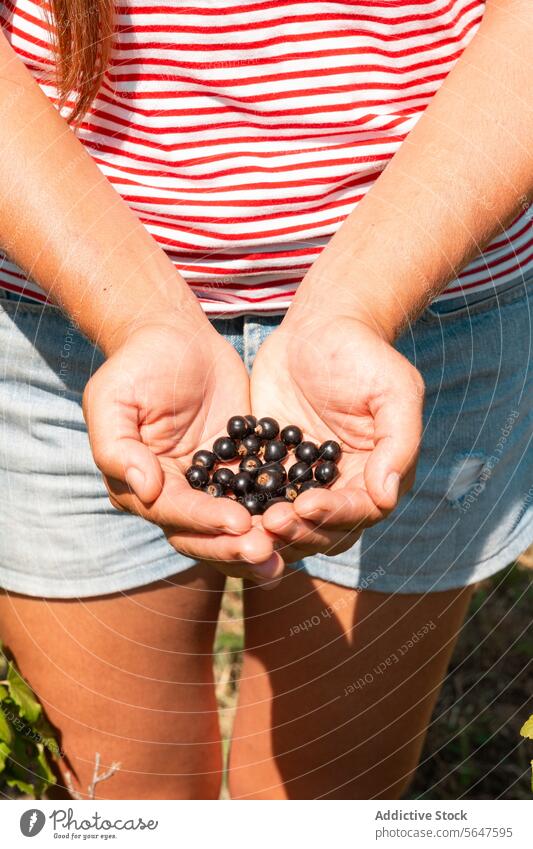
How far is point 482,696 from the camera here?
3.78m

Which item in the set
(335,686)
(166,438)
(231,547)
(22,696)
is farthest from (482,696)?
(231,547)

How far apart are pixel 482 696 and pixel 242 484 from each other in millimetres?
2227

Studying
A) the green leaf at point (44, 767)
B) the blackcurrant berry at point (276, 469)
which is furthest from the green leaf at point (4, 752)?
the blackcurrant berry at point (276, 469)

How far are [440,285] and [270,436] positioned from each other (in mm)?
448

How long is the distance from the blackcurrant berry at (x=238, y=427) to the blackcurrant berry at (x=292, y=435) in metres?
0.08

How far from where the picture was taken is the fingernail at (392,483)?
5.20 ft

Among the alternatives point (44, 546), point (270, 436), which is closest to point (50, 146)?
point (270, 436)

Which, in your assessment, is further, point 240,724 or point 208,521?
point 240,724

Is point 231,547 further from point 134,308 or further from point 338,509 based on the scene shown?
point 134,308

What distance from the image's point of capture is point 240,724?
2684 mm

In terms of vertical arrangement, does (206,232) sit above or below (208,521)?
above

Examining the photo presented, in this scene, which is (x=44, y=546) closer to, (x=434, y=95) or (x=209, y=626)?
(x=209, y=626)

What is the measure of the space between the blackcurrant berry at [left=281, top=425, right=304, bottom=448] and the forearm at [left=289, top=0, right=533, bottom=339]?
27 cm

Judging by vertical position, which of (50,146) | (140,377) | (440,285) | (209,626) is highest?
(50,146)
